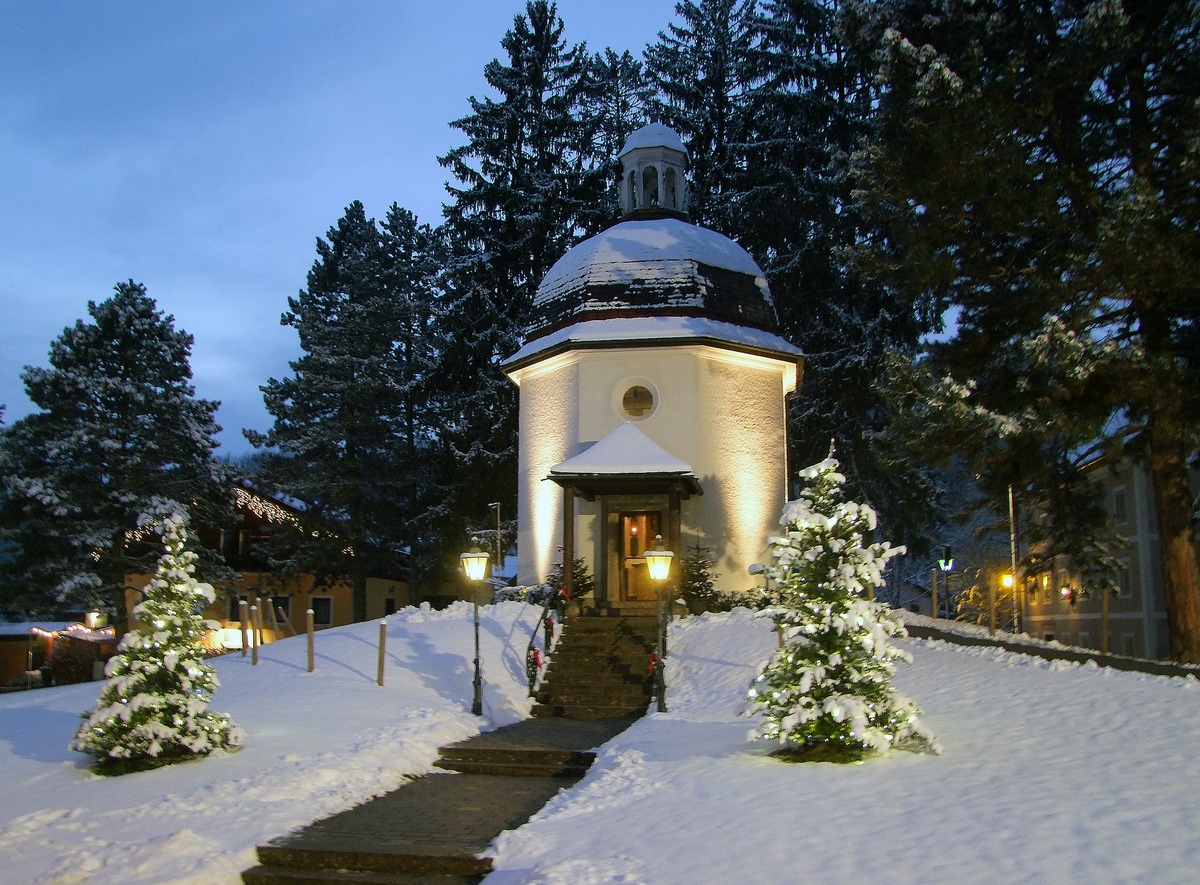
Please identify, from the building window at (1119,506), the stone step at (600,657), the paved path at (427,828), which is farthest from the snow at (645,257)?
the paved path at (427,828)

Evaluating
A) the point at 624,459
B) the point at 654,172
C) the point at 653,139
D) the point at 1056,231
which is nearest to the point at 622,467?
the point at 624,459

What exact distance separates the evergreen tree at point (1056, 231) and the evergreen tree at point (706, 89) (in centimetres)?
1973

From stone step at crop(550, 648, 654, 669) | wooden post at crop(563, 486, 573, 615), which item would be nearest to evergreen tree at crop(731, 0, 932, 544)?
wooden post at crop(563, 486, 573, 615)

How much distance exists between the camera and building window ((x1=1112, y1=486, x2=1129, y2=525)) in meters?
28.7

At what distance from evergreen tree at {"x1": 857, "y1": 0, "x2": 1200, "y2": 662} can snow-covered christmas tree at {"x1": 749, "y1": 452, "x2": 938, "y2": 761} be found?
23.1ft

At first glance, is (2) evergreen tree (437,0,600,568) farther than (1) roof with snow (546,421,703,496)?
Yes

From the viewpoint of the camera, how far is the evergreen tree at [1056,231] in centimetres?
1562

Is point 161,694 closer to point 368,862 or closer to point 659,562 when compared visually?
point 368,862

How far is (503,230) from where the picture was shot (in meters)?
37.2

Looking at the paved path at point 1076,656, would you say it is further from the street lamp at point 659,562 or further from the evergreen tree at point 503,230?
the evergreen tree at point 503,230

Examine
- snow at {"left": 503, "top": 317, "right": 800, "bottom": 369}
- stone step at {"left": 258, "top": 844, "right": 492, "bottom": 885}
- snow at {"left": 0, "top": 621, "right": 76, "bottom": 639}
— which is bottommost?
stone step at {"left": 258, "top": 844, "right": 492, "bottom": 885}

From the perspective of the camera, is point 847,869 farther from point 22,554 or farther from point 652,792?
point 22,554

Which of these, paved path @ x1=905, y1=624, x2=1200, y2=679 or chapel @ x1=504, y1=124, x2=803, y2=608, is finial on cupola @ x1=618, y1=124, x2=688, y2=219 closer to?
chapel @ x1=504, y1=124, x2=803, y2=608

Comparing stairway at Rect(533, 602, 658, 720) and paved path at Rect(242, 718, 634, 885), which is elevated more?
stairway at Rect(533, 602, 658, 720)
